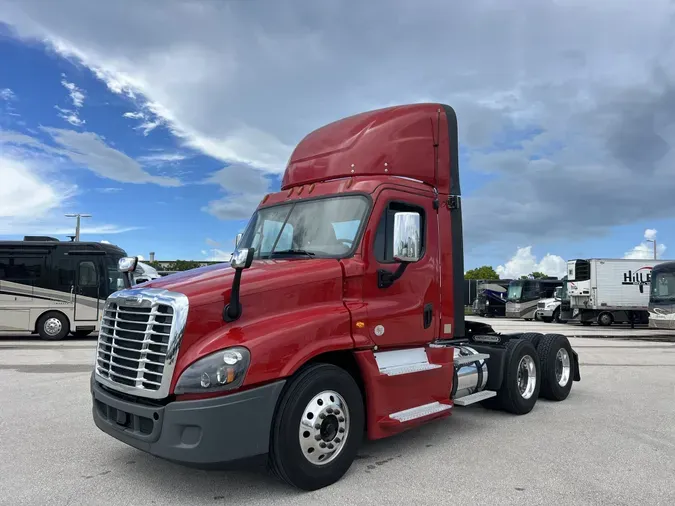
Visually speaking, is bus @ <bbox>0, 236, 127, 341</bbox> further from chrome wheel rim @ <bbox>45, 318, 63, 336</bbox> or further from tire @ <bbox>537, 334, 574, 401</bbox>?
tire @ <bbox>537, 334, 574, 401</bbox>

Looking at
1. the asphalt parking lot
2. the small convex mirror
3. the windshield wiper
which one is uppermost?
the small convex mirror

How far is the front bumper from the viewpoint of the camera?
3725 mm

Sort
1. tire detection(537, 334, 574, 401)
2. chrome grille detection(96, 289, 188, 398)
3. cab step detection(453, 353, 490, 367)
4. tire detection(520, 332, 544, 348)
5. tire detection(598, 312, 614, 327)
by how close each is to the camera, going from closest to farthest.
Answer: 1. chrome grille detection(96, 289, 188, 398)
2. cab step detection(453, 353, 490, 367)
3. tire detection(537, 334, 574, 401)
4. tire detection(520, 332, 544, 348)
5. tire detection(598, 312, 614, 327)

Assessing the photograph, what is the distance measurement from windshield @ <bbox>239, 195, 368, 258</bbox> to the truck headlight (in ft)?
4.50

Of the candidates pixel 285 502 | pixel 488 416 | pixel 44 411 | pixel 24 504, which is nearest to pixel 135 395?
pixel 24 504

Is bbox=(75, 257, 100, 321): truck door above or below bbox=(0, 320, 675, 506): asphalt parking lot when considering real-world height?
above

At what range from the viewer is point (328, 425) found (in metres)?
4.25

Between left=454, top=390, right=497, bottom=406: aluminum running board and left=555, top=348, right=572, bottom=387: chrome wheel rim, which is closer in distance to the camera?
left=454, top=390, right=497, bottom=406: aluminum running board

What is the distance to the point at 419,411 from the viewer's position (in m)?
5.02

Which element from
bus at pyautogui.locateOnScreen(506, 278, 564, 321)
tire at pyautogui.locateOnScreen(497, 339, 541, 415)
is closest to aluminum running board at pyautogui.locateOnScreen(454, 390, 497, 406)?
tire at pyautogui.locateOnScreen(497, 339, 541, 415)

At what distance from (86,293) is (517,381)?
14.8m

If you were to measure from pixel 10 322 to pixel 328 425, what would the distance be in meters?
16.4

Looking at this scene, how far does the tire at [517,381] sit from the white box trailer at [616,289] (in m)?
Result: 23.2

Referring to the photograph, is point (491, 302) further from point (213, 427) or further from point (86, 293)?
point (213, 427)
